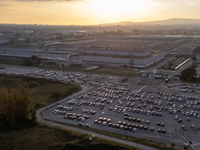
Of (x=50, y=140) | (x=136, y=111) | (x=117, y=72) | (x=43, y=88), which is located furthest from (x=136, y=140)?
(x=117, y=72)

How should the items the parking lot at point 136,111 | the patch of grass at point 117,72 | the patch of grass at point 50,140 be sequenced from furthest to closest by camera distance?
the patch of grass at point 117,72 < the parking lot at point 136,111 < the patch of grass at point 50,140

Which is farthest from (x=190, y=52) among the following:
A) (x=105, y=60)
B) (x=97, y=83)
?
(x=97, y=83)

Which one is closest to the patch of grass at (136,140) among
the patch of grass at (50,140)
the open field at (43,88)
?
the patch of grass at (50,140)

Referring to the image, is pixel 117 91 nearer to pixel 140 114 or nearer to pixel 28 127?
pixel 140 114

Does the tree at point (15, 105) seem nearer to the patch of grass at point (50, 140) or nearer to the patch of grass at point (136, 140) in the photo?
the patch of grass at point (50, 140)

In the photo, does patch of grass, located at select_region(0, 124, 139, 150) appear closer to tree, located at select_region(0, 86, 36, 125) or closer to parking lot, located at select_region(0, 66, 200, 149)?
tree, located at select_region(0, 86, 36, 125)

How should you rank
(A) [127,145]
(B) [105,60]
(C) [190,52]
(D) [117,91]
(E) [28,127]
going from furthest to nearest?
(C) [190,52]
(B) [105,60]
(D) [117,91]
(E) [28,127]
(A) [127,145]

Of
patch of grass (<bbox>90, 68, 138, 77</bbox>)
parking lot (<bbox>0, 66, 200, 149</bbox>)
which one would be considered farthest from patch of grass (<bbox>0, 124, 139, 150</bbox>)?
patch of grass (<bbox>90, 68, 138, 77</bbox>)
